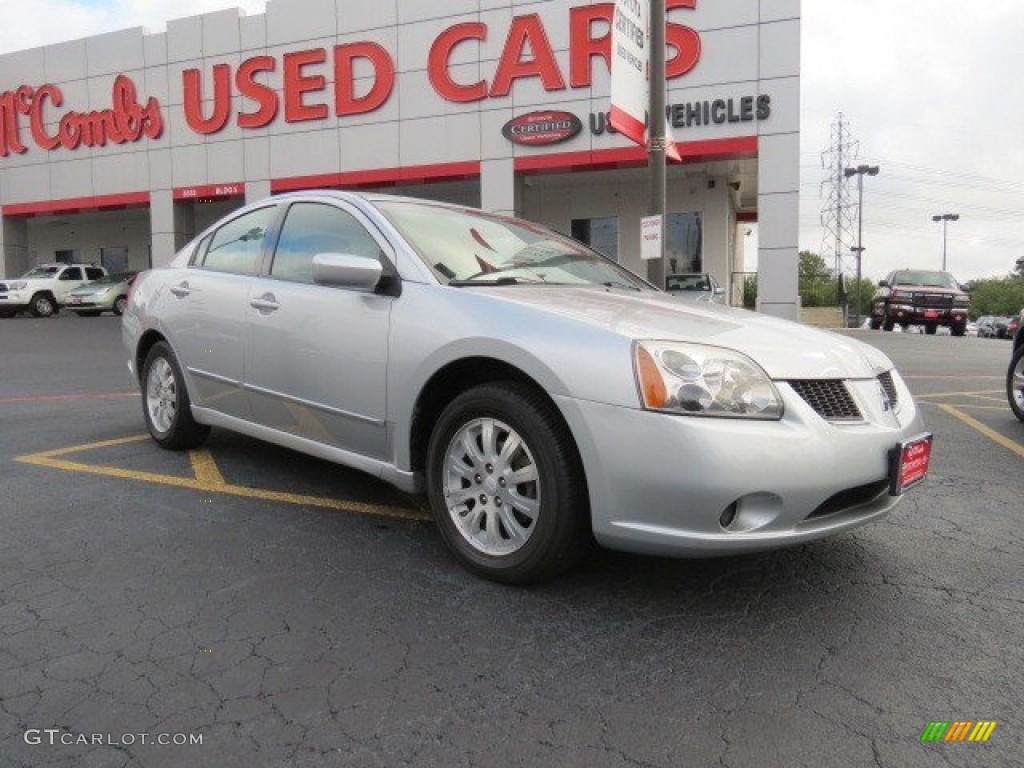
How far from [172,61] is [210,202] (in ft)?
15.1

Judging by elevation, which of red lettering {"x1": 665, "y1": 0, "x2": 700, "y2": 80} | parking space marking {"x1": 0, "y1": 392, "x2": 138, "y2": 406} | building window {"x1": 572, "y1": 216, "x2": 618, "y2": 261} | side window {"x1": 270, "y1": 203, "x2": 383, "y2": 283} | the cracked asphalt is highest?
red lettering {"x1": 665, "y1": 0, "x2": 700, "y2": 80}

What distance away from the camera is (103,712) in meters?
2.22

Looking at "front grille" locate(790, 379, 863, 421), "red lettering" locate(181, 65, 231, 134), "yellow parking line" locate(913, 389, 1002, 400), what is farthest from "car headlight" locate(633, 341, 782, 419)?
"red lettering" locate(181, 65, 231, 134)

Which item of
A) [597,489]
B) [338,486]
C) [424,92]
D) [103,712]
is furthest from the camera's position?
[424,92]

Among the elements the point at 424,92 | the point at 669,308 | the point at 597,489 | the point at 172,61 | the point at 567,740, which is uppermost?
the point at 172,61

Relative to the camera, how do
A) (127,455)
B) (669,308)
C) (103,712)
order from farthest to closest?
1. (127,455)
2. (669,308)
3. (103,712)

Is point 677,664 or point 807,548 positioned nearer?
point 677,664

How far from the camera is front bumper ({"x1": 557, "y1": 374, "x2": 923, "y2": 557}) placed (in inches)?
99.7

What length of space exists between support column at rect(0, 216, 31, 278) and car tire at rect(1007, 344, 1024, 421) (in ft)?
101

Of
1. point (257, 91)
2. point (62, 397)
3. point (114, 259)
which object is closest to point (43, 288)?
point (114, 259)

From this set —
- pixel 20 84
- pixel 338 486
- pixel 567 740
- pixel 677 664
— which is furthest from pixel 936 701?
pixel 20 84

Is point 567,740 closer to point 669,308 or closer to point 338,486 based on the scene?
point 669,308

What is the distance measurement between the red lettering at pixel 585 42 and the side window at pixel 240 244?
16002 millimetres

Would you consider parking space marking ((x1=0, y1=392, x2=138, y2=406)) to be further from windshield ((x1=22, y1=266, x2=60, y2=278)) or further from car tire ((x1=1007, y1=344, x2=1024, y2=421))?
windshield ((x1=22, y1=266, x2=60, y2=278))
